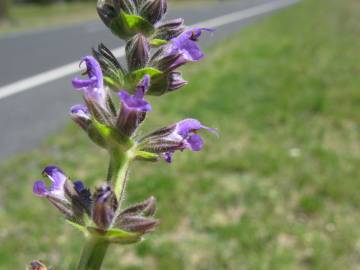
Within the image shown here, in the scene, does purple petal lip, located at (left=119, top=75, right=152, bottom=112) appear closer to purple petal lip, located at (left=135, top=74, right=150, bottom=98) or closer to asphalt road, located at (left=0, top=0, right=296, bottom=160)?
purple petal lip, located at (left=135, top=74, right=150, bottom=98)

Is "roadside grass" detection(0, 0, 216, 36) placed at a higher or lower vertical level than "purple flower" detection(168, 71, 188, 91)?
lower

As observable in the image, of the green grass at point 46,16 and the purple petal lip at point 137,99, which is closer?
the purple petal lip at point 137,99

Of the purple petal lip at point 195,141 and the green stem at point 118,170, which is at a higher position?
the green stem at point 118,170

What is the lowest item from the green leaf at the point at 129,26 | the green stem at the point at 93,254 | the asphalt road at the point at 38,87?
the asphalt road at the point at 38,87

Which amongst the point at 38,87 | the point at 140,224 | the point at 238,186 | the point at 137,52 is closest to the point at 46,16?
the point at 38,87

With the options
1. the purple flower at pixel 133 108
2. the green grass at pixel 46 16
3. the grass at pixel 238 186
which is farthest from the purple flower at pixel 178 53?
the green grass at pixel 46 16

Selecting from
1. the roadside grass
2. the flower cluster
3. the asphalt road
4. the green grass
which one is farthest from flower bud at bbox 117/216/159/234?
the green grass

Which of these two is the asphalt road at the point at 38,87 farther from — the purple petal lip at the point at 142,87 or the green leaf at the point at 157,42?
the purple petal lip at the point at 142,87
